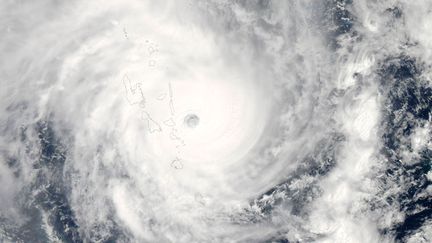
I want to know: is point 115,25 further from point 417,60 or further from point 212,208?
point 417,60

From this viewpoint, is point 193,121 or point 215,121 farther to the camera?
point 193,121

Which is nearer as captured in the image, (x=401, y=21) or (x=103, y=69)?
(x=401, y=21)

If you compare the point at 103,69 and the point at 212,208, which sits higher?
the point at 103,69

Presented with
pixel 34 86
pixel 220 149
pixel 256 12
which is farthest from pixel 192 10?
pixel 34 86

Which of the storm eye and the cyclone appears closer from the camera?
the cyclone

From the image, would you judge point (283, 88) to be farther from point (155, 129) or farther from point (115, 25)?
point (115, 25)

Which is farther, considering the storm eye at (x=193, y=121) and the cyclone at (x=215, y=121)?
the storm eye at (x=193, y=121)

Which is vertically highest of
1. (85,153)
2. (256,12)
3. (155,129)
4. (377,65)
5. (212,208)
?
(256,12)

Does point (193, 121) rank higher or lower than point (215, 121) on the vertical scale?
lower

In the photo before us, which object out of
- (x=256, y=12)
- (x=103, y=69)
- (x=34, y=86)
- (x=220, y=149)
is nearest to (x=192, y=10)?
(x=256, y=12)
